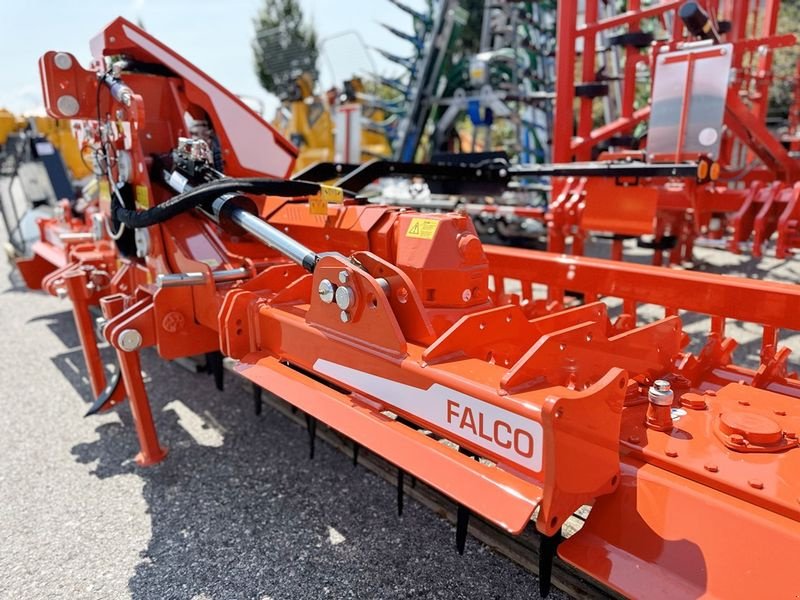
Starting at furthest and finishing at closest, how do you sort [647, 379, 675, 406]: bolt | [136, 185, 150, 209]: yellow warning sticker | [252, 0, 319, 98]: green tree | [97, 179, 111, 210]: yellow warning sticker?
[252, 0, 319, 98]: green tree → [97, 179, 111, 210]: yellow warning sticker → [136, 185, 150, 209]: yellow warning sticker → [647, 379, 675, 406]: bolt

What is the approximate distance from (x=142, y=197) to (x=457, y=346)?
1994 millimetres

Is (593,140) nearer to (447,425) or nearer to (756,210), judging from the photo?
(756,210)

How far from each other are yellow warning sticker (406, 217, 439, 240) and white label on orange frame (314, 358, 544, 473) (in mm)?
529

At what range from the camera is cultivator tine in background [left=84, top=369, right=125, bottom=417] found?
3.05 meters

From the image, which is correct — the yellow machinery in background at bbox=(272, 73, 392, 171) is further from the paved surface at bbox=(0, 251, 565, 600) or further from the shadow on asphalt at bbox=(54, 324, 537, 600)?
the shadow on asphalt at bbox=(54, 324, 537, 600)

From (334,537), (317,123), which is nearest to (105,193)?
(334,537)

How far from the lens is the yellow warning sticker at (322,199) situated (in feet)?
7.94

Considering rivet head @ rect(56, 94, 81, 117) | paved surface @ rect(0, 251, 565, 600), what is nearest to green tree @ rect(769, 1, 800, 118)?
paved surface @ rect(0, 251, 565, 600)

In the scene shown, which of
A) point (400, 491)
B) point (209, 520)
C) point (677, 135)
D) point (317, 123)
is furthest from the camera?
point (317, 123)

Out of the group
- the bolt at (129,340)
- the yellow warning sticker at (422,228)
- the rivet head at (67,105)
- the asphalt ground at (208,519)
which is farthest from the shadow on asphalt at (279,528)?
the rivet head at (67,105)

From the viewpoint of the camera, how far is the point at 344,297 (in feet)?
5.88

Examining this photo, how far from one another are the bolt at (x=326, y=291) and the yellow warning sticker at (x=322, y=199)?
2.01 feet

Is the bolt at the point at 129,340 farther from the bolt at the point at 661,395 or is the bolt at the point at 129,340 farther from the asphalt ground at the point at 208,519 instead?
the bolt at the point at 661,395

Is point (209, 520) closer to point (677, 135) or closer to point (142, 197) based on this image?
point (142, 197)
